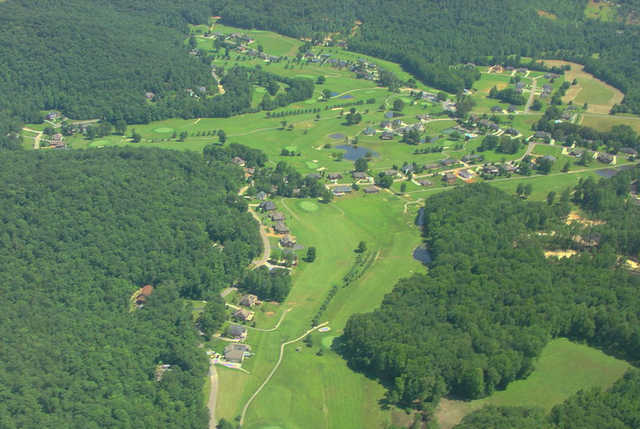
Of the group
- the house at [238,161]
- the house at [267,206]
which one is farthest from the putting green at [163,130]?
the house at [267,206]

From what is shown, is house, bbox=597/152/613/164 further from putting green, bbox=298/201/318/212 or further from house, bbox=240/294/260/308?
house, bbox=240/294/260/308

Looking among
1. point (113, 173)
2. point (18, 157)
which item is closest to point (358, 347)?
point (113, 173)

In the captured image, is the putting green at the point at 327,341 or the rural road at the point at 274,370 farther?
the putting green at the point at 327,341

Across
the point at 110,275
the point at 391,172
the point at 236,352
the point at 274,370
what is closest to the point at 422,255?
the point at 391,172

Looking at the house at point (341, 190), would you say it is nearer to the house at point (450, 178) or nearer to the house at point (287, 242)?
the house at point (450, 178)

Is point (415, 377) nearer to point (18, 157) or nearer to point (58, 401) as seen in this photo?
point (58, 401)

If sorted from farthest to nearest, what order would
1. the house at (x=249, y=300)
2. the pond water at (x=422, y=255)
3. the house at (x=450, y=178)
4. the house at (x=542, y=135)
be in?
1. the house at (x=542, y=135)
2. the house at (x=450, y=178)
3. the pond water at (x=422, y=255)
4. the house at (x=249, y=300)

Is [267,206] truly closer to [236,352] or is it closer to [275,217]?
[275,217]
